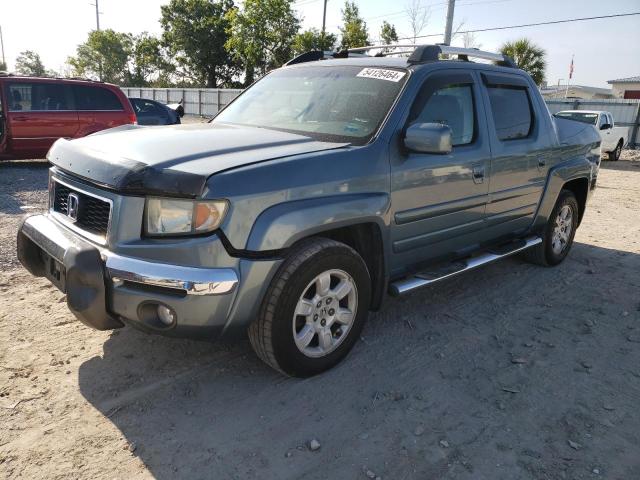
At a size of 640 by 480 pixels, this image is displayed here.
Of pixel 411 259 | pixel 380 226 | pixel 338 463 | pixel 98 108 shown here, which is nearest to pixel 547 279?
pixel 411 259

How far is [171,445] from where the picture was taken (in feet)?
7.95

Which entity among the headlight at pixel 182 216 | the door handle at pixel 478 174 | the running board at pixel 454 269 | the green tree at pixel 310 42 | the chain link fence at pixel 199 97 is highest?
the green tree at pixel 310 42

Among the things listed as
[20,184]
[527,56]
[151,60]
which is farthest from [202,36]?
[20,184]

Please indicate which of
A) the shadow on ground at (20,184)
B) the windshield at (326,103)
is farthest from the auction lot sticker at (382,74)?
the shadow on ground at (20,184)

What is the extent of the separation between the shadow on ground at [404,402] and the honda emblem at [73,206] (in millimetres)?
904

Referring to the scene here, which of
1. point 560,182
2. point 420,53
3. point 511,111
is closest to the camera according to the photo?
point 420,53

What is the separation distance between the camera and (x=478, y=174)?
3.76 meters

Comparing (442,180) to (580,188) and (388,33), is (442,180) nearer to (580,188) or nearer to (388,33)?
(580,188)

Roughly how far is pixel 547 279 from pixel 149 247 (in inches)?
155

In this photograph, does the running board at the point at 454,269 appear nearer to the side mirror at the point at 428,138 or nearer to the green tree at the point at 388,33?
the side mirror at the point at 428,138

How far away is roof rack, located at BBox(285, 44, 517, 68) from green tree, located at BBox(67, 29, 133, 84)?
2373 inches

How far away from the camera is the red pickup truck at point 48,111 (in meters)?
9.41

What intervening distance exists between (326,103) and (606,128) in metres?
16.2

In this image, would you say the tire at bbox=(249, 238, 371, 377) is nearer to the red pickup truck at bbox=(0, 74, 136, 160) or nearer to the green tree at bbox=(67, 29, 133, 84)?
the red pickup truck at bbox=(0, 74, 136, 160)
